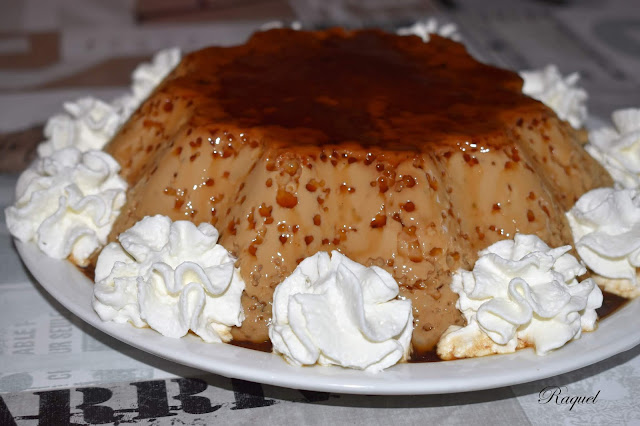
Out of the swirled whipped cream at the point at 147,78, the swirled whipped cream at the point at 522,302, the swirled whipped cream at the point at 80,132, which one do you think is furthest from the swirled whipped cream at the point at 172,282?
the swirled whipped cream at the point at 147,78

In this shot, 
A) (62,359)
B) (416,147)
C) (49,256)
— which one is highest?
(416,147)

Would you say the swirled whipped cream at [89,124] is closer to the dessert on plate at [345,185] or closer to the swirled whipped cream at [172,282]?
the dessert on plate at [345,185]

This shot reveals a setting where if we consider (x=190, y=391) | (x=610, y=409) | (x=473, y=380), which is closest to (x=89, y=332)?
(x=190, y=391)

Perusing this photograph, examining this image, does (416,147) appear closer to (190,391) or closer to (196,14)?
(190,391)

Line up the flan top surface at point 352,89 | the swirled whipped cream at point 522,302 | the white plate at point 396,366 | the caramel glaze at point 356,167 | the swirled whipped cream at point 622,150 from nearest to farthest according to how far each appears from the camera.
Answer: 1. the white plate at point 396,366
2. the swirled whipped cream at point 522,302
3. the caramel glaze at point 356,167
4. the flan top surface at point 352,89
5. the swirled whipped cream at point 622,150

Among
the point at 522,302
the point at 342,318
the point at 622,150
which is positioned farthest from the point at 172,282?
the point at 622,150

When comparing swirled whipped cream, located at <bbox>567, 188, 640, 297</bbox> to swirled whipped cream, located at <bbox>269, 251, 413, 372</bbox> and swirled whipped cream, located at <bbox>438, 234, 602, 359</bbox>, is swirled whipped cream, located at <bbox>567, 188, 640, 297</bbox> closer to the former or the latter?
swirled whipped cream, located at <bbox>438, 234, 602, 359</bbox>
